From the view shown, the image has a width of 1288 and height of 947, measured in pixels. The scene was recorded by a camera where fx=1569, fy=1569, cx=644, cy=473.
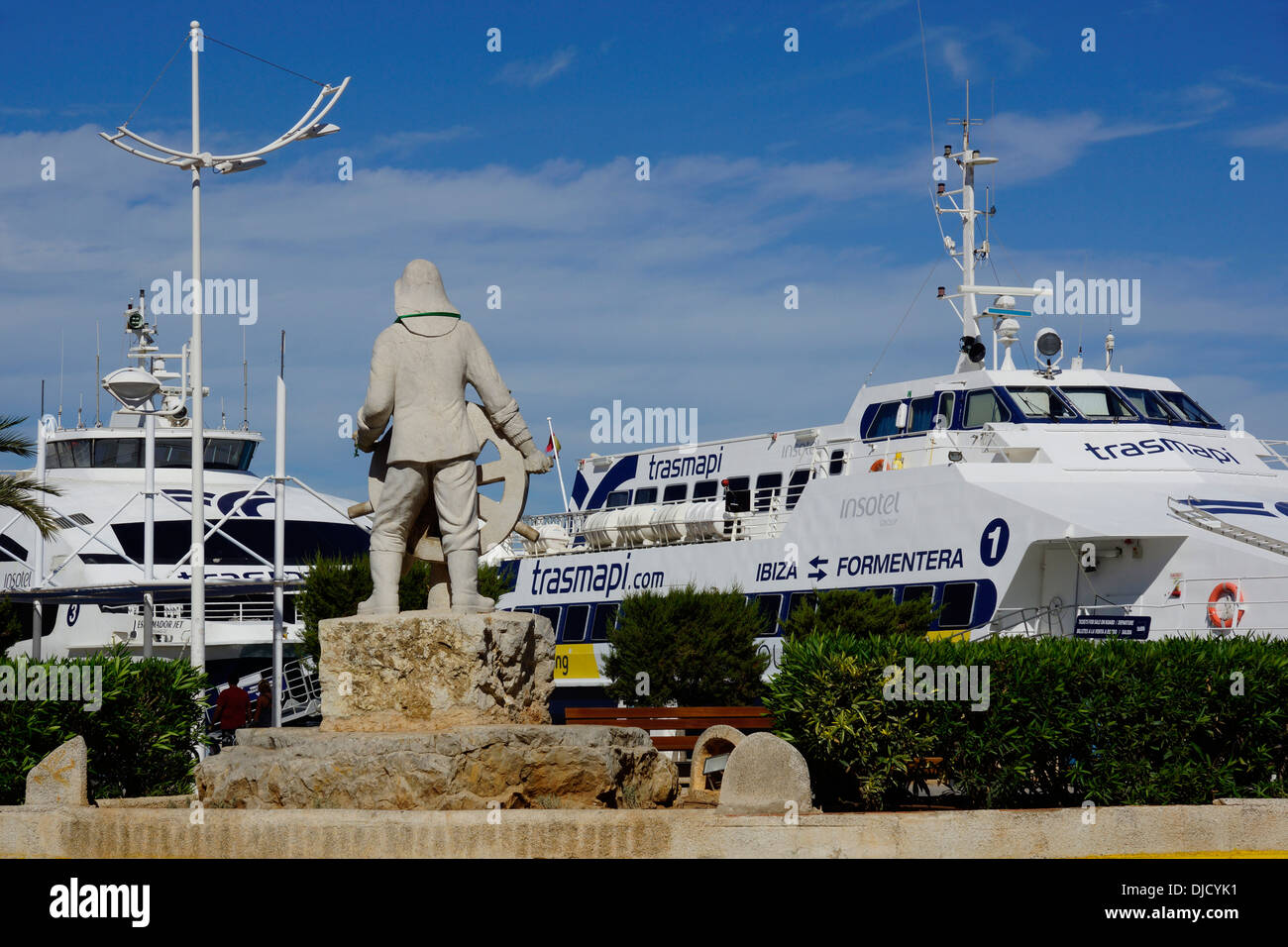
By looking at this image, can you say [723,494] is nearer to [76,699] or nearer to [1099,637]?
[1099,637]

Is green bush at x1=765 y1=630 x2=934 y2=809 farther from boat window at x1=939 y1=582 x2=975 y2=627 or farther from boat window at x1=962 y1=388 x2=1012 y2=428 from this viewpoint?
boat window at x1=962 y1=388 x2=1012 y2=428

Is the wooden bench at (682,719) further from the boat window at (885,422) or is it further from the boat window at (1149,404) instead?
the boat window at (1149,404)

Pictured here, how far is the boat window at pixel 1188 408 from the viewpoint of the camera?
86.6ft

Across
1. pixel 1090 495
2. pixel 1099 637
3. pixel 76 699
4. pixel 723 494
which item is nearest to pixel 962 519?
pixel 1090 495

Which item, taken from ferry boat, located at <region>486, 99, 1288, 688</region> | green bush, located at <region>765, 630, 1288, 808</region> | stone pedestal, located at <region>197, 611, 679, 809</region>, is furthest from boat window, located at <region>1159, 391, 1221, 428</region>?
stone pedestal, located at <region>197, 611, 679, 809</region>

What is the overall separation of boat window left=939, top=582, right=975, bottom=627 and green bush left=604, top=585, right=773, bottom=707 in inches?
136

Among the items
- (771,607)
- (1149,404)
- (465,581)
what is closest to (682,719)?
(465,581)

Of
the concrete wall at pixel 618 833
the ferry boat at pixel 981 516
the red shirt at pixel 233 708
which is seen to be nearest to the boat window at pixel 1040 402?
the ferry boat at pixel 981 516

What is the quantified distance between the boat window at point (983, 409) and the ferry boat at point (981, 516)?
0.09 ft

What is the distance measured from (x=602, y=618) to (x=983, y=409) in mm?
9221

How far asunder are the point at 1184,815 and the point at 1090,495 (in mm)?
11910

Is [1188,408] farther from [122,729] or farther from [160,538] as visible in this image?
[160,538]

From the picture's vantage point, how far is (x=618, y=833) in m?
10.2
